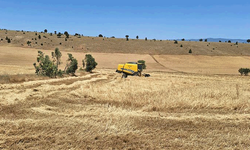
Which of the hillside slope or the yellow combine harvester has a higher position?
the hillside slope

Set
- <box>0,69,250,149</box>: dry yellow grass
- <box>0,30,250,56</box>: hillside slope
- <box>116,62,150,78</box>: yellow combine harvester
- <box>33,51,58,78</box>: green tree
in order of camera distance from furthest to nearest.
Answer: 1. <box>0,30,250,56</box>: hillside slope
2. <box>116,62,150,78</box>: yellow combine harvester
3. <box>33,51,58,78</box>: green tree
4. <box>0,69,250,149</box>: dry yellow grass

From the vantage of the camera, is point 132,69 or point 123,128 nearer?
point 123,128

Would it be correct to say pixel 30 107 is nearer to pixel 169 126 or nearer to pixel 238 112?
pixel 169 126

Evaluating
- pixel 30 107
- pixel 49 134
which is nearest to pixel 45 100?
pixel 30 107

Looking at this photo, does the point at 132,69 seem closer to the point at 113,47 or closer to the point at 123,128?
the point at 123,128

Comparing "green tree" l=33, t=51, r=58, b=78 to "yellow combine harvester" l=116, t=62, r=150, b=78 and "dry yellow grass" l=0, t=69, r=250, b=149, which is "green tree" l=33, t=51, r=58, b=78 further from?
"dry yellow grass" l=0, t=69, r=250, b=149

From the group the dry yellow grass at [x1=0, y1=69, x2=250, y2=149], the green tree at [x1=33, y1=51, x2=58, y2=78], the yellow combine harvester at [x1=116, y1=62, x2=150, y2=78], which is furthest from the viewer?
the yellow combine harvester at [x1=116, y1=62, x2=150, y2=78]

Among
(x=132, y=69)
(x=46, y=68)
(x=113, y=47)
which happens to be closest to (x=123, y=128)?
(x=132, y=69)

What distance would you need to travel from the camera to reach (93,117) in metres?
7.93

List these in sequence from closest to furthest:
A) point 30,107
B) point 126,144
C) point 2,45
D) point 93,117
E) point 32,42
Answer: point 126,144, point 93,117, point 30,107, point 2,45, point 32,42

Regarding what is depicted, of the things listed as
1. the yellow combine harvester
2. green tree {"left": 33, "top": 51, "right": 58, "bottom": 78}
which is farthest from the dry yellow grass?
the yellow combine harvester

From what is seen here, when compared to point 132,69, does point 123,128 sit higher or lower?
lower

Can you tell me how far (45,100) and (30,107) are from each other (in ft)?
6.21

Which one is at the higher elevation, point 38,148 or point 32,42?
point 32,42
